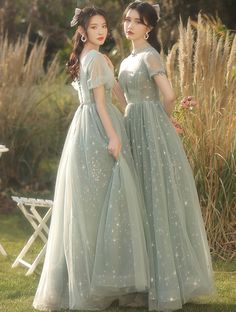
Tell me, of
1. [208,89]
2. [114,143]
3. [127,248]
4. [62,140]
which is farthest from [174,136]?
[62,140]

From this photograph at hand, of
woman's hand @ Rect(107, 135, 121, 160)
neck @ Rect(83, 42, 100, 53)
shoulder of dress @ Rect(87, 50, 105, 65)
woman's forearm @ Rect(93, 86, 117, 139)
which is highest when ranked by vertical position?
neck @ Rect(83, 42, 100, 53)

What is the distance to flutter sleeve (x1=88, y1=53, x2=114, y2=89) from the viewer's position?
4.46 metres

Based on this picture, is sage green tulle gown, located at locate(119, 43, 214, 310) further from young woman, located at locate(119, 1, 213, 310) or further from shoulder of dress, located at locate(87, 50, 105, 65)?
shoulder of dress, located at locate(87, 50, 105, 65)

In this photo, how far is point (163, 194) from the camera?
456 cm

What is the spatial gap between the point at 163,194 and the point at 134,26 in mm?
997

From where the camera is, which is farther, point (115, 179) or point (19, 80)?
point (19, 80)

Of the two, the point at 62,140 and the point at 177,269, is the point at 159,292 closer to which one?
the point at 177,269

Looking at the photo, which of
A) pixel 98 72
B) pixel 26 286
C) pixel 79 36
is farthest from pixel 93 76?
pixel 26 286

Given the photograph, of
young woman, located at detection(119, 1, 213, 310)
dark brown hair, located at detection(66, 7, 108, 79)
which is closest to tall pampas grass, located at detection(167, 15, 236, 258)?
young woman, located at detection(119, 1, 213, 310)

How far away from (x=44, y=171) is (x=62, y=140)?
506mm

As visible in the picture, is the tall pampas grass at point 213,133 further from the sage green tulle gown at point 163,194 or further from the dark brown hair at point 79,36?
the dark brown hair at point 79,36

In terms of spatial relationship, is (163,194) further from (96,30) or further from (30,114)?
(30,114)

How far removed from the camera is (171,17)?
39.3 ft

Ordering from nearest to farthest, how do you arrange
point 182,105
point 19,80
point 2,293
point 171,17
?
1. point 2,293
2. point 182,105
3. point 19,80
4. point 171,17
